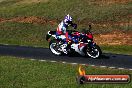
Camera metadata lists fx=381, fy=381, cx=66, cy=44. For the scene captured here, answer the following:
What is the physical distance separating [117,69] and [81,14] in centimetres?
2550

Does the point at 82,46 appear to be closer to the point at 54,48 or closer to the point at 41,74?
the point at 54,48

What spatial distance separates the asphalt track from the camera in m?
23.2

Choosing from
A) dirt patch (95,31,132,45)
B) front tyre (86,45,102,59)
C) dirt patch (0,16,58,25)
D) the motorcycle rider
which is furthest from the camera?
dirt patch (0,16,58,25)

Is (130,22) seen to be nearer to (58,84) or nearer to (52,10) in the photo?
(52,10)

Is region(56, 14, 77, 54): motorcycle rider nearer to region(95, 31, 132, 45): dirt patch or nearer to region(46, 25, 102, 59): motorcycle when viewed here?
region(46, 25, 102, 59): motorcycle

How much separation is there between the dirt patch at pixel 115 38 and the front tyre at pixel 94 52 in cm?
907

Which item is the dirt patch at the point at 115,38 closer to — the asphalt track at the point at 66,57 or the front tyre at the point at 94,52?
the asphalt track at the point at 66,57

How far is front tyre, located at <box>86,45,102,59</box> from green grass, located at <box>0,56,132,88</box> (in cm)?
302

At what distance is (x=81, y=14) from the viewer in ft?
152

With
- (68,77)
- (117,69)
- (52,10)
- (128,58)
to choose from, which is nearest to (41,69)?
(68,77)

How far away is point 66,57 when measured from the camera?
83.4ft

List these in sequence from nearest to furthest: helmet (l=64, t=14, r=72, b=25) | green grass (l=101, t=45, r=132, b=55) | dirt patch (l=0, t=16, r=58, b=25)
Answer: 1. helmet (l=64, t=14, r=72, b=25)
2. green grass (l=101, t=45, r=132, b=55)
3. dirt patch (l=0, t=16, r=58, b=25)

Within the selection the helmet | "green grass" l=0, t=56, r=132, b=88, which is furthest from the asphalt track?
the helmet

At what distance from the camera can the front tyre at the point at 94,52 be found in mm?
24672
